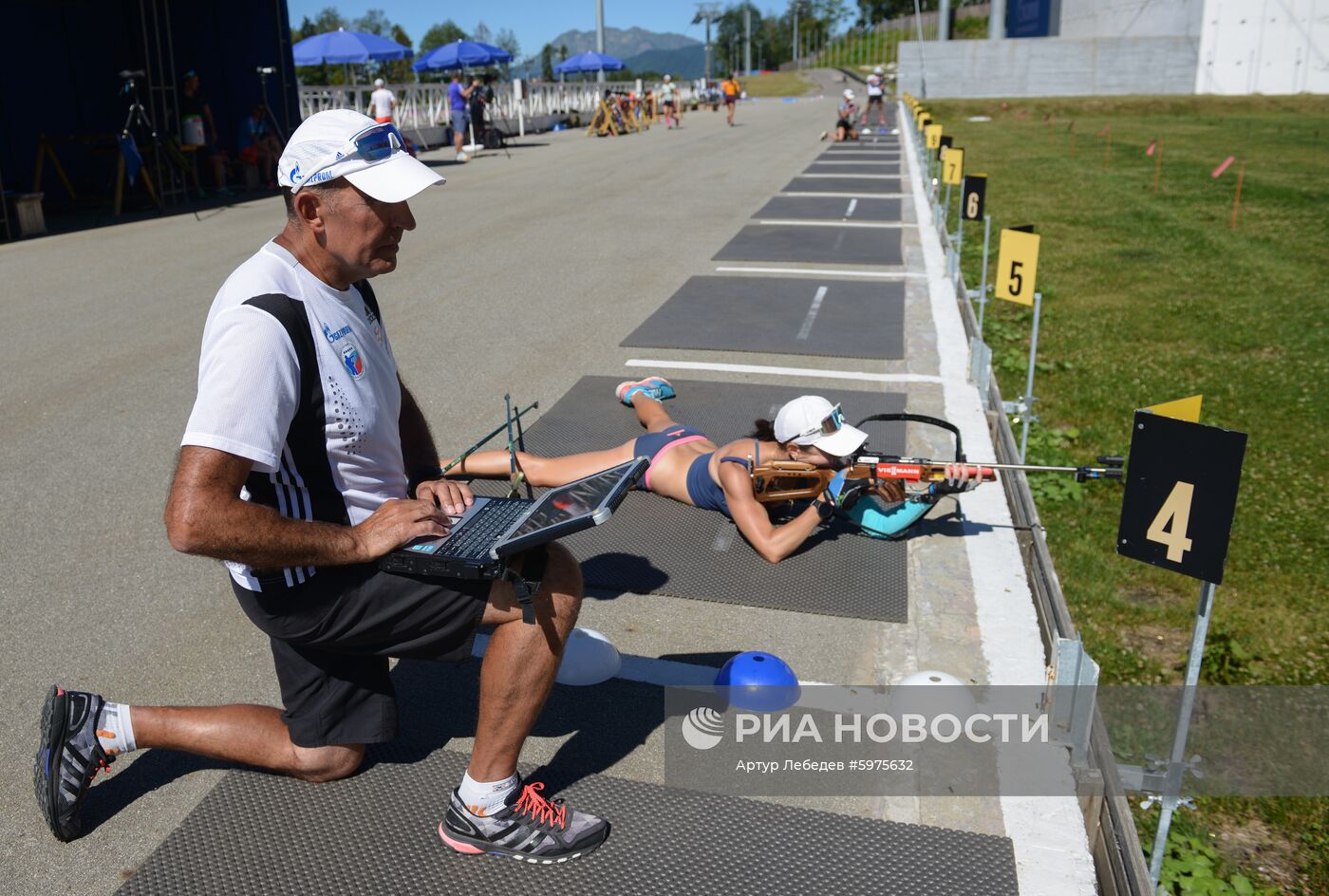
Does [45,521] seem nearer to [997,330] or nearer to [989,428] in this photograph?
[989,428]

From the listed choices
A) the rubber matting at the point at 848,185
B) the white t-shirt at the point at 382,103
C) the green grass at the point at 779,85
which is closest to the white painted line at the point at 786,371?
the rubber matting at the point at 848,185

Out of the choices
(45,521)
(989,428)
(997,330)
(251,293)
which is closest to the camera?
(251,293)

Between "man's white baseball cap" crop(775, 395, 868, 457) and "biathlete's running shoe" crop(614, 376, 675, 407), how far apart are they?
2.16 m

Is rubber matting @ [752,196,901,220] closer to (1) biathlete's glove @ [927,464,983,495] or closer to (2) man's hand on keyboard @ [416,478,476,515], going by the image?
(1) biathlete's glove @ [927,464,983,495]

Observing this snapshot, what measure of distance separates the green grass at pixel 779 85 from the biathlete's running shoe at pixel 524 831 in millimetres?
72211

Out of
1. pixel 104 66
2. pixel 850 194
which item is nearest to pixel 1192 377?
pixel 850 194

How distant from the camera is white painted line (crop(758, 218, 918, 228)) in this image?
15.1 meters

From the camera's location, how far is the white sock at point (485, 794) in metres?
2.93

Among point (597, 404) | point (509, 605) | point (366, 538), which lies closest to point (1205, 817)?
point (509, 605)

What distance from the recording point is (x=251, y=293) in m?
2.62

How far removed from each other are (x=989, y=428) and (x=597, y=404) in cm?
259

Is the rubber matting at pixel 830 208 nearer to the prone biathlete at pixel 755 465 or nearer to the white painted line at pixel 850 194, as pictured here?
the white painted line at pixel 850 194

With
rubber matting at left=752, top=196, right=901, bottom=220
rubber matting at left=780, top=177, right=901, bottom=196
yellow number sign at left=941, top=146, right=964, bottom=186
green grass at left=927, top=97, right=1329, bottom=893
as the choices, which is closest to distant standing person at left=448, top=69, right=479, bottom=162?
rubber matting at left=780, top=177, right=901, bottom=196

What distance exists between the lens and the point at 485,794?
115 inches
